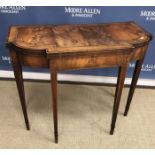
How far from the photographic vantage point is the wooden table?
101cm

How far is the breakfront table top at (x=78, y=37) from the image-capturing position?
40.1 inches

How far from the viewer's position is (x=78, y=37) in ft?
3.70

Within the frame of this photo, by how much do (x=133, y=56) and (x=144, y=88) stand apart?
2.49 ft

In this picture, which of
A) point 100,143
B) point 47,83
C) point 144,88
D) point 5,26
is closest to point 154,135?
point 100,143

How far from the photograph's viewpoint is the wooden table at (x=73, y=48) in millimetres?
1008

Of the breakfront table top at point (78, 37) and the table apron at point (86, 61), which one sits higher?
the breakfront table top at point (78, 37)

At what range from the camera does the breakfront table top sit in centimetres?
102

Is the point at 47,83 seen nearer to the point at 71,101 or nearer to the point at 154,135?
the point at 71,101

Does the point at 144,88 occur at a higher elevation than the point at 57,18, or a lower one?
lower

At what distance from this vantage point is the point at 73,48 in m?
1.00

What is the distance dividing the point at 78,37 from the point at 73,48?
0.15m

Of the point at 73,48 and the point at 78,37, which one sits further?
the point at 78,37

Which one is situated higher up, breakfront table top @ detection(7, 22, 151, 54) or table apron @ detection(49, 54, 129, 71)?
breakfront table top @ detection(7, 22, 151, 54)
